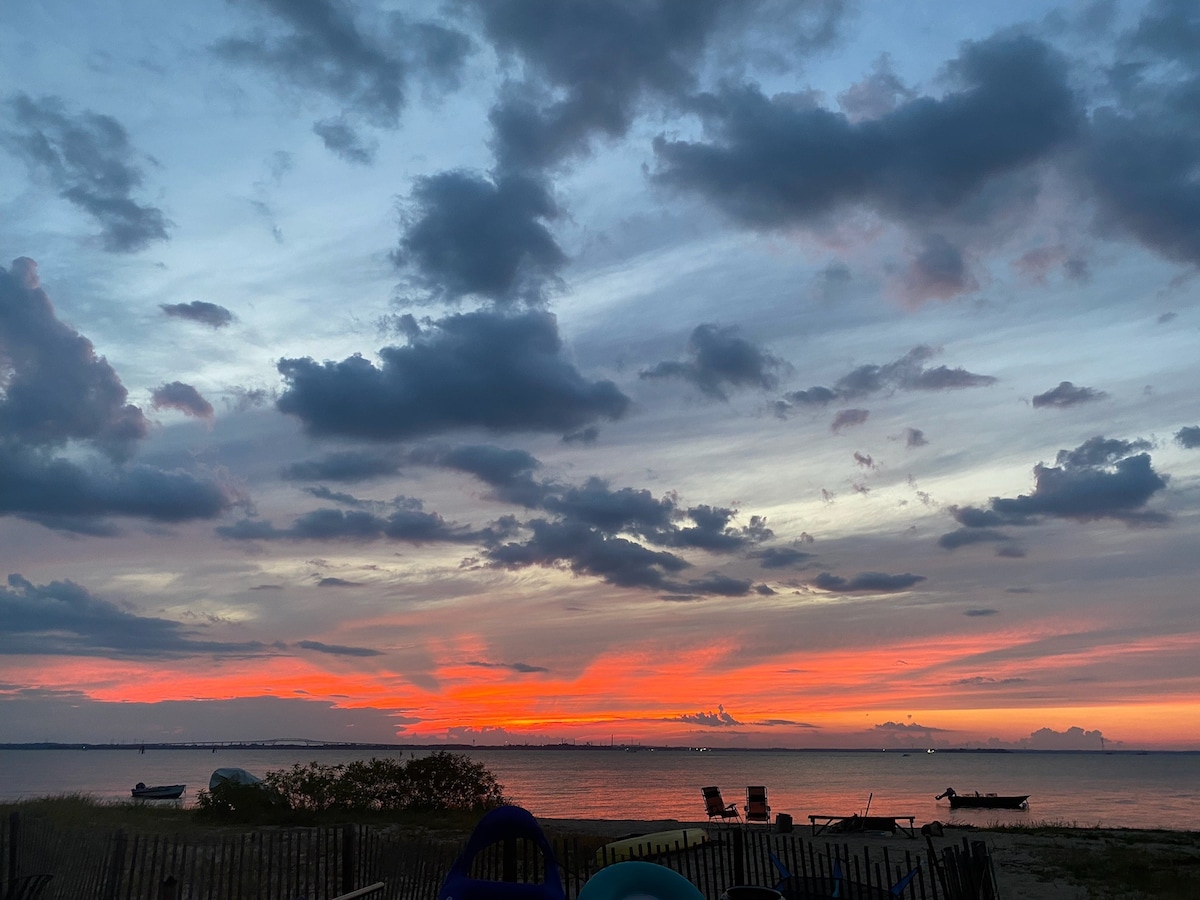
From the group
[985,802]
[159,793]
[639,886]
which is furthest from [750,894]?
[159,793]

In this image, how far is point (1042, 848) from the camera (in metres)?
24.9

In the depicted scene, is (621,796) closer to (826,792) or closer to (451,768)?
(826,792)

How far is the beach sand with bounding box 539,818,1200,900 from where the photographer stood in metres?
18.5

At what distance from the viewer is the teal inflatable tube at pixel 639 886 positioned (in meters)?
5.79

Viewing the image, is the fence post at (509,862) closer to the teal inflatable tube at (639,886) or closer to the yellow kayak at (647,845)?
the teal inflatable tube at (639,886)

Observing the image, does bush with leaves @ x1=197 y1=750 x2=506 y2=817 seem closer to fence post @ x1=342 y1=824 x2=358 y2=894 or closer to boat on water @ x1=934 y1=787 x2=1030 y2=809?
fence post @ x1=342 y1=824 x2=358 y2=894

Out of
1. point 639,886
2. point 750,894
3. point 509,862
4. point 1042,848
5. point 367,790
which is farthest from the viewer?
point 367,790

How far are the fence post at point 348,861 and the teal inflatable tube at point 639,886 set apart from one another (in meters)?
5.03

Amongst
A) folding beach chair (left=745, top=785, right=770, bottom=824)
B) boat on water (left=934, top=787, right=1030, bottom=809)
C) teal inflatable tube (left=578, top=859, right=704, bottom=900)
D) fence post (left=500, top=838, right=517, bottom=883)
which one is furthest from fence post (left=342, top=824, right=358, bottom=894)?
boat on water (left=934, top=787, right=1030, bottom=809)

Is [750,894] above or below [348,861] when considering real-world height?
above

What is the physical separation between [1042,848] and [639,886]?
78.5 feet

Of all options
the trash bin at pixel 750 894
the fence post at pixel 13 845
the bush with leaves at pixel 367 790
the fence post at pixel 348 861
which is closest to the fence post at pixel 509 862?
the trash bin at pixel 750 894

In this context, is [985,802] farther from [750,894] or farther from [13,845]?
[750,894]

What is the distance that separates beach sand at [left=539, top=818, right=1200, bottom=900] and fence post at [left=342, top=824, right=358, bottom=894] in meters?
11.3
